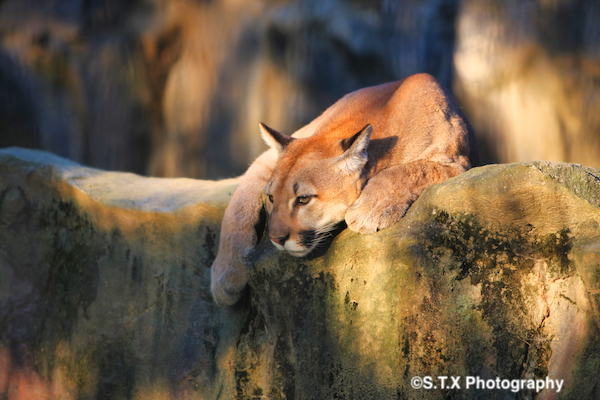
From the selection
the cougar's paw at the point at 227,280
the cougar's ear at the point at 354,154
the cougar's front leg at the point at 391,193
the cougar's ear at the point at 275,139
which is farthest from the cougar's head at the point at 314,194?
the cougar's paw at the point at 227,280

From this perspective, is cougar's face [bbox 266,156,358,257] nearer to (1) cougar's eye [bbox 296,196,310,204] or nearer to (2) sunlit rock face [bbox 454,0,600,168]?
(1) cougar's eye [bbox 296,196,310,204]

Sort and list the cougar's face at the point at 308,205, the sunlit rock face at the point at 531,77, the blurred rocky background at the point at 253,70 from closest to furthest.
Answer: the cougar's face at the point at 308,205, the sunlit rock face at the point at 531,77, the blurred rocky background at the point at 253,70

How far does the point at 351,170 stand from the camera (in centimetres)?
328

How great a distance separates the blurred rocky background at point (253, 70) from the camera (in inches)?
292

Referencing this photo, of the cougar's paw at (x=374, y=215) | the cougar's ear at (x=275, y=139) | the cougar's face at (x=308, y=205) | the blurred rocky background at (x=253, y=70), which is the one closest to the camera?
the cougar's paw at (x=374, y=215)

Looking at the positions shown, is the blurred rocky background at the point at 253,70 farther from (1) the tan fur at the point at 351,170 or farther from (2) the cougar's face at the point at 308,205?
(2) the cougar's face at the point at 308,205

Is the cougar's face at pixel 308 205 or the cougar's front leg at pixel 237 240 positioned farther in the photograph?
the cougar's front leg at pixel 237 240

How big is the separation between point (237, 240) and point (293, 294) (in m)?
0.53

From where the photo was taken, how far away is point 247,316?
3750mm

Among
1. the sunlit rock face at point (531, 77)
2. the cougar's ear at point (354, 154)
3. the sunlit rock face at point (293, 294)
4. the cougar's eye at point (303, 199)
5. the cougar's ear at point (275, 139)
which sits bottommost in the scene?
the sunlit rock face at point (293, 294)

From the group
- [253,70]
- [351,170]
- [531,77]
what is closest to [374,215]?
[351,170]

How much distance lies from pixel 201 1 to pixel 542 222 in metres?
7.99

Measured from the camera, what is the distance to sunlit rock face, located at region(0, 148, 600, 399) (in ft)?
9.05

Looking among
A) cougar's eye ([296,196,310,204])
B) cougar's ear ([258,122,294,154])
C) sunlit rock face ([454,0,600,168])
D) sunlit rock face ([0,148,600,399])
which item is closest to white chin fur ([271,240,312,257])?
sunlit rock face ([0,148,600,399])
